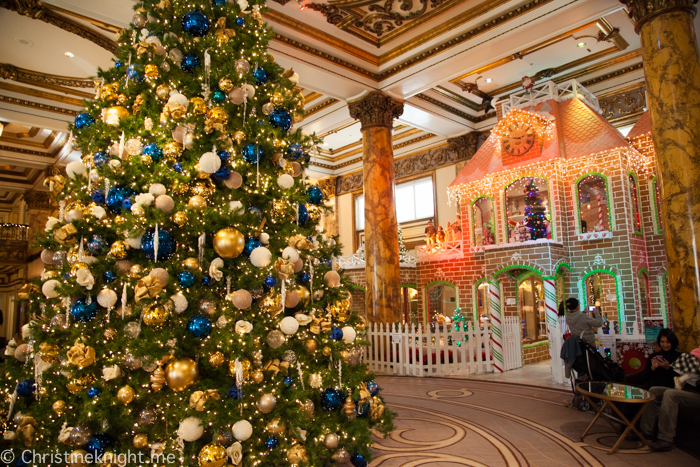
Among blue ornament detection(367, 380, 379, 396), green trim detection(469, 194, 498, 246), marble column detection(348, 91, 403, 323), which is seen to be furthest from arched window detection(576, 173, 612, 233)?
blue ornament detection(367, 380, 379, 396)

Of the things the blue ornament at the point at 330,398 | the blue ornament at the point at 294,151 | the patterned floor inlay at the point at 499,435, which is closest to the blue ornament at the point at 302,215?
the blue ornament at the point at 294,151

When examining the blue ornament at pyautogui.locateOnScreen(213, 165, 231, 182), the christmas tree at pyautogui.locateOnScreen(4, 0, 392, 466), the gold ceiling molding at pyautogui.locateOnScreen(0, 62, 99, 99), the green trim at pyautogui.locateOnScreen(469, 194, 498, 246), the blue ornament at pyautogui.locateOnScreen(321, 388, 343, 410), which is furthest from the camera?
the green trim at pyautogui.locateOnScreen(469, 194, 498, 246)

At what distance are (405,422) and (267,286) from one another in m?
3.00

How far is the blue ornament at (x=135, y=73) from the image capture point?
3.03 metres

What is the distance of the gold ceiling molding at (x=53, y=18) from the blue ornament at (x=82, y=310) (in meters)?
4.75

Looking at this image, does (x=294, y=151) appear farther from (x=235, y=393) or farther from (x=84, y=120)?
(x=235, y=393)

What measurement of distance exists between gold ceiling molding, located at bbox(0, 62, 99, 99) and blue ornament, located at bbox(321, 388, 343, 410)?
31.9ft

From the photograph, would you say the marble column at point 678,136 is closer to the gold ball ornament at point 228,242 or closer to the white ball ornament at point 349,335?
the white ball ornament at point 349,335

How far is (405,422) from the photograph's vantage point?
4.99 m

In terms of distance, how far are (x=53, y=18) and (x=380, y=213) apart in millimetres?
6942

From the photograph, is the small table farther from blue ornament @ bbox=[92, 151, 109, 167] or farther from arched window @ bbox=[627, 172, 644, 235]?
arched window @ bbox=[627, 172, 644, 235]

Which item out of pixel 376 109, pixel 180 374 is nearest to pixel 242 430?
pixel 180 374

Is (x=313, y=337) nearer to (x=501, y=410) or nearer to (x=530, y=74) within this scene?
(x=501, y=410)

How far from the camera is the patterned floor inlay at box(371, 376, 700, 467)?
3.72 meters
